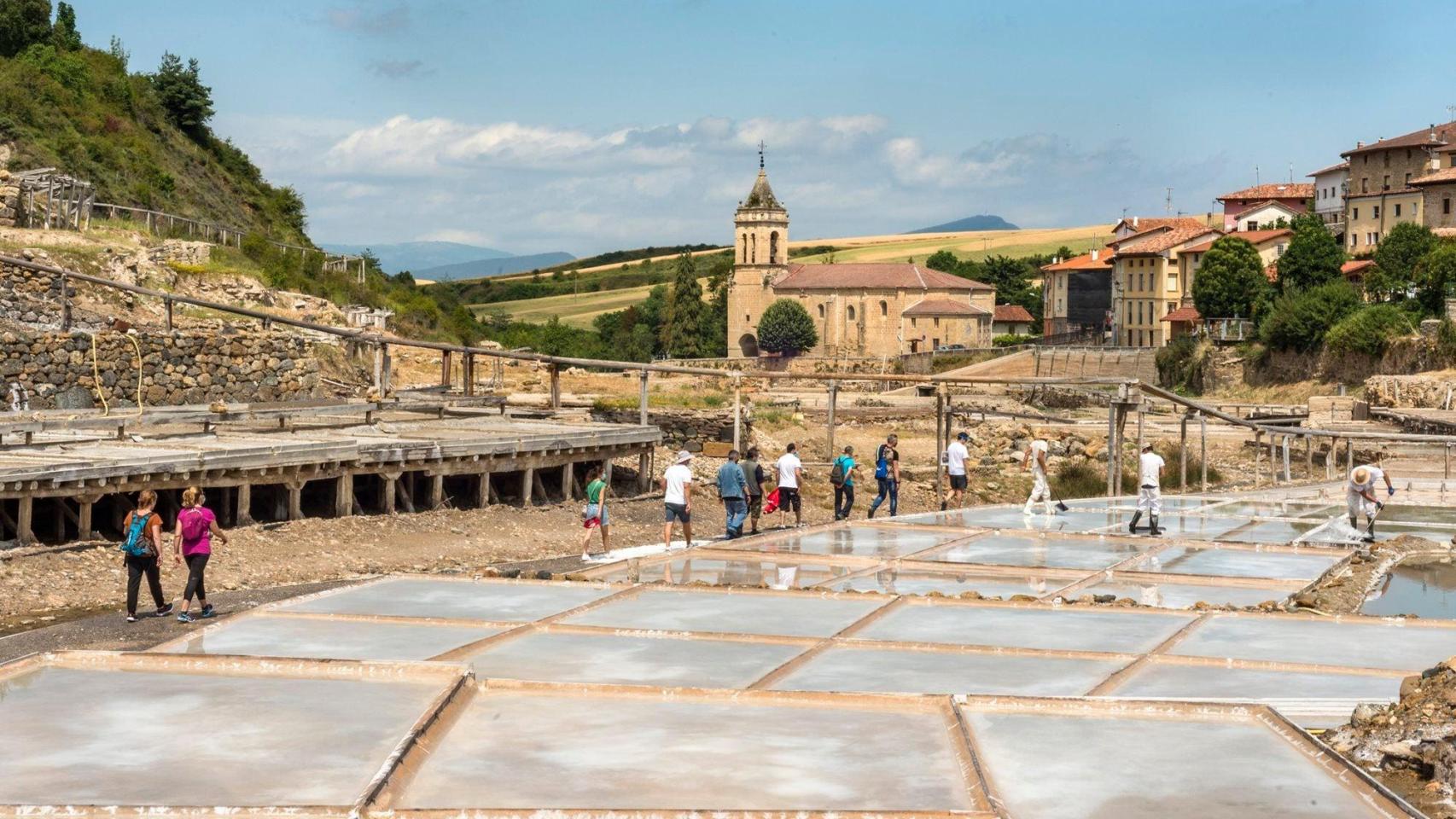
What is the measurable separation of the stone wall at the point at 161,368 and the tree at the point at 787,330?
78643mm

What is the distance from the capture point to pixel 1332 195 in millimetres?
102688

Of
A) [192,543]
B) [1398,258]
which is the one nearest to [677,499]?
[192,543]

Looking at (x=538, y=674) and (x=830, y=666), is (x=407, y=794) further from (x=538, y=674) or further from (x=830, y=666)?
(x=830, y=666)

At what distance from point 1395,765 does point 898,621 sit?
15.7ft

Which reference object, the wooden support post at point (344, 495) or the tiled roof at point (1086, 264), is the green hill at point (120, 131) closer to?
the wooden support post at point (344, 495)

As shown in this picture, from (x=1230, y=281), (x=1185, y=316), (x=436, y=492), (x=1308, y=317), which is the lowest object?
(x=436, y=492)

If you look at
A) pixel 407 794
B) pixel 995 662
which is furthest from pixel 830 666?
pixel 407 794

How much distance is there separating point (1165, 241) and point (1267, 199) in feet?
47.2

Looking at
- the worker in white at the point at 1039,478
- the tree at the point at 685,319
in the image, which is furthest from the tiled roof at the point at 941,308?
the worker in white at the point at 1039,478

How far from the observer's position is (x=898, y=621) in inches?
563

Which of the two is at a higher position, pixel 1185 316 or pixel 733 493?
pixel 1185 316

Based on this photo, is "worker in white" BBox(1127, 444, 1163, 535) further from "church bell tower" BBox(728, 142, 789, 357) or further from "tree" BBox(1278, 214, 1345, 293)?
"church bell tower" BBox(728, 142, 789, 357)

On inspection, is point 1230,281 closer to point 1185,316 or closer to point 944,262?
point 1185,316

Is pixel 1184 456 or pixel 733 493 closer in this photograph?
pixel 733 493
